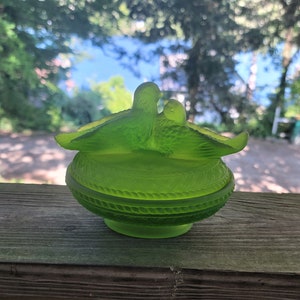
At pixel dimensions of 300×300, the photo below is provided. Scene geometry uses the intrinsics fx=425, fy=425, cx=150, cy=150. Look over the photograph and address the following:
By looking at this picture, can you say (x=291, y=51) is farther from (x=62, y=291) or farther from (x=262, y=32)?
(x=62, y=291)

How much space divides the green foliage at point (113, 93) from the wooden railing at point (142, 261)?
2.78 feet

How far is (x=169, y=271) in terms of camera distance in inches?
14.3

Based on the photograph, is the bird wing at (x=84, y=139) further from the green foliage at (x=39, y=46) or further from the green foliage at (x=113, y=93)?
the green foliage at (x=39, y=46)

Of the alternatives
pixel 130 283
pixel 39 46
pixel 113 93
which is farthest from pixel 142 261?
pixel 39 46

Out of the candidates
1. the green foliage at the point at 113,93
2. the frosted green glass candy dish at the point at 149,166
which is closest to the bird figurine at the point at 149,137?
the frosted green glass candy dish at the point at 149,166

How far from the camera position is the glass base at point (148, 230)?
41cm

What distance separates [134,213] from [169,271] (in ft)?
0.19

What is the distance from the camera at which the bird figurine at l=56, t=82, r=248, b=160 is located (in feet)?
1.20

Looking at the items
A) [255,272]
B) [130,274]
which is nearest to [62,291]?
[130,274]

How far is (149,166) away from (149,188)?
0.07 ft

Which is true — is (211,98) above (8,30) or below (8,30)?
below

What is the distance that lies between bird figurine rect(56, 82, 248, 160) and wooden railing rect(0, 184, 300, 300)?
3.5 inches

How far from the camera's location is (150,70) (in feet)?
4.46

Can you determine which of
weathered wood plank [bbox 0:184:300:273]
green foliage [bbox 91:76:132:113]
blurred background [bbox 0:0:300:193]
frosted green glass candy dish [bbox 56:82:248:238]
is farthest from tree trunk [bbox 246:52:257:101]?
frosted green glass candy dish [bbox 56:82:248:238]
